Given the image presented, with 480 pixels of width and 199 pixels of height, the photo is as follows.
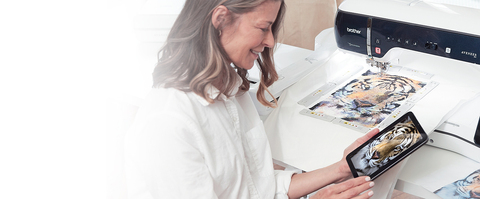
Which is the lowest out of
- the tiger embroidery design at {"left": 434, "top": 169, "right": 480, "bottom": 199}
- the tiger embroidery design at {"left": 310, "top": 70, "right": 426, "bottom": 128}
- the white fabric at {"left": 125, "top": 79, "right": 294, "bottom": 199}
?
the tiger embroidery design at {"left": 434, "top": 169, "right": 480, "bottom": 199}

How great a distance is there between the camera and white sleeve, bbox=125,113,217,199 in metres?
0.80

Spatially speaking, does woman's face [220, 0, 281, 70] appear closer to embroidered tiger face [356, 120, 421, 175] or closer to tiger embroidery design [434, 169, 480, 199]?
embroidered tiger face [356, 120, 421, 175]

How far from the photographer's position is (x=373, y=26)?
1.18 metres

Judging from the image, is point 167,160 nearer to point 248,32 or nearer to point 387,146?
point 248,32

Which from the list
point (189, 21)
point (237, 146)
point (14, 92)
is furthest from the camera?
point (14, 92)

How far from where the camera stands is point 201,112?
0.89m

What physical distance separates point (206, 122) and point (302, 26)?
50.7 inches

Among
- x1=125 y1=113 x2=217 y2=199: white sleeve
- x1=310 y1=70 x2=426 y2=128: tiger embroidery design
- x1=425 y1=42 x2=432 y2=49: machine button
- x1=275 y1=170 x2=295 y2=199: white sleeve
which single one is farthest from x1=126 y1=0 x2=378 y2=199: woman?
x1=425 y1=42 x2=432 y2=49: machine button

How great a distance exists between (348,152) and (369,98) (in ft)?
0.98

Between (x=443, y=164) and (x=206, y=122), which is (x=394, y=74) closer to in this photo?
(x=443, y=164)

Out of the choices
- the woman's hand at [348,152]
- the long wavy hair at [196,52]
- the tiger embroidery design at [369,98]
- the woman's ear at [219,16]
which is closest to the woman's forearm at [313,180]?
the woman's hand at [348,152]

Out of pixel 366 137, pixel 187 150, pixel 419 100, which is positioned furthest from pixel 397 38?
pixel 187 150

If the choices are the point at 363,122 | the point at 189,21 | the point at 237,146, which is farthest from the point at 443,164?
the point at 189,21

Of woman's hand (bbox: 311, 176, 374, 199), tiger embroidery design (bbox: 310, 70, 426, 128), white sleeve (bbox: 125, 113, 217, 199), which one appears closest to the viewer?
white sleeve (bbox: 125, 113, 217, 199)
